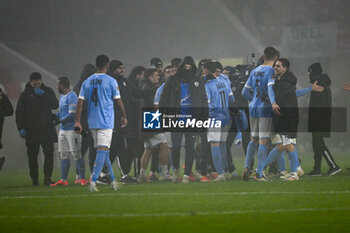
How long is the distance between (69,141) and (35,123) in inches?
24.7

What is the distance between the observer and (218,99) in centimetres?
1195

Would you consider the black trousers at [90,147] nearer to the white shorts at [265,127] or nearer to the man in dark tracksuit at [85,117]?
the man in dark tracksuit at [85,117]

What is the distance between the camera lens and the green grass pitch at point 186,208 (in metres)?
6.90

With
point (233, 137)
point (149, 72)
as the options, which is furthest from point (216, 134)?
point (149, 72)

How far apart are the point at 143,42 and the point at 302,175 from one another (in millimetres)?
8627

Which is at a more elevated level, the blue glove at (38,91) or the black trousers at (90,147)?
the blue glove at (38,91)

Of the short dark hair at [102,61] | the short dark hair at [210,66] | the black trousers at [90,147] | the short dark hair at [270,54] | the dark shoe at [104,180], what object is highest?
the short dark hair at [270,54]

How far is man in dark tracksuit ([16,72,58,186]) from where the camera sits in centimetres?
1207

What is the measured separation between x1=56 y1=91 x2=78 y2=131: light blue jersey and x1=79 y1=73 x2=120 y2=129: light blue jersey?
6.25 ft

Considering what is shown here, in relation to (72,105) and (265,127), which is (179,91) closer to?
(265,127)

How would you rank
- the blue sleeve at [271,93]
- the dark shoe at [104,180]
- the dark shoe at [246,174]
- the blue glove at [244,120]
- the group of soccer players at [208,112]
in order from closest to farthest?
the group of soccer players at [208,112] < the blue sleeve at [271,93] < the dark shoe at [246,174] < the dark shoe at [104,180] < the blue glove at [244,120]

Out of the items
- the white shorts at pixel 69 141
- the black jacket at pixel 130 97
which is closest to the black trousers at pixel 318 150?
the black jacket at pixel 130 97

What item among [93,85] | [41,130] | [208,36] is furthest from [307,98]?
[93,85]

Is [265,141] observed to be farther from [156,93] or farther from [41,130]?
[41,130]
